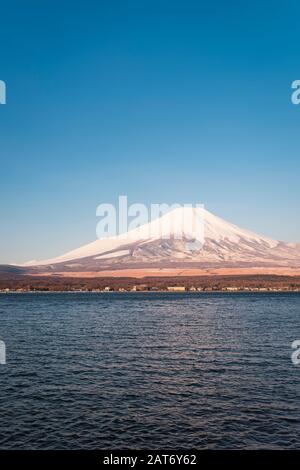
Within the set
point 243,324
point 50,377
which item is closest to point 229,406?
point 50,377

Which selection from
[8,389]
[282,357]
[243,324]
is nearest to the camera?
[8,389]

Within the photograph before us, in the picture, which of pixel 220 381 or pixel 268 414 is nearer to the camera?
pixel 268 414

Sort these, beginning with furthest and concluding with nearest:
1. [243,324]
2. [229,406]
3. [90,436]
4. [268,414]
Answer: [243,324] → [229,406] → [268,414] → [90,436]

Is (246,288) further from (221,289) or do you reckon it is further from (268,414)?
(268,414)

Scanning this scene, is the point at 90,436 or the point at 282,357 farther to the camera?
the point at 282,357
